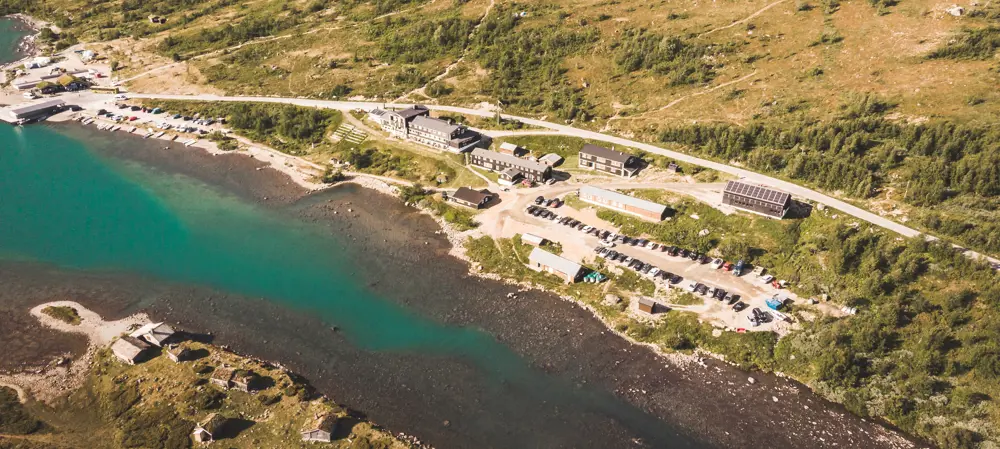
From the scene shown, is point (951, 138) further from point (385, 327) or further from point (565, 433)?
point (385, 327)

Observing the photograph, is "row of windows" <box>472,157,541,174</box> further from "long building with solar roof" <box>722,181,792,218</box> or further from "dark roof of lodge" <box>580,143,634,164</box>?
"long building with solar roof" <box>722,181,792,218</box>

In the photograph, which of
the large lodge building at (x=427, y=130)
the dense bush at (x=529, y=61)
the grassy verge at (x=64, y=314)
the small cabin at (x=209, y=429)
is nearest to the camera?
the small cabin at (x=209, y=429)

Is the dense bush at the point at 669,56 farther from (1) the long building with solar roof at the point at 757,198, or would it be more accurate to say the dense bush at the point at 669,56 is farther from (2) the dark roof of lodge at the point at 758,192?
(1) the long building with solar roof at the point at 757,198

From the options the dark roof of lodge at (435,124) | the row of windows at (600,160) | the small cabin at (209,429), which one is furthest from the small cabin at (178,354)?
the row of windows at (600,160)

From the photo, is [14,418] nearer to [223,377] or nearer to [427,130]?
[223,377]

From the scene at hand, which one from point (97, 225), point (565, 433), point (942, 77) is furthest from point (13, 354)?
point (942, 77)

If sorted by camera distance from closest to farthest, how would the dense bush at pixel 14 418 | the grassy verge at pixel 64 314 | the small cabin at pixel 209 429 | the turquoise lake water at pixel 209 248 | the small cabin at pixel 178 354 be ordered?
the small cabin at pixel 209 429 < the dense bush at pixel 14 418 < the small cabin at pixel 178 354 < the turquoise lake water at pixel 209 248 < the grassy verge at pixel 64 314

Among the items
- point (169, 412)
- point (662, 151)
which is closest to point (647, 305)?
point (662, 151)
